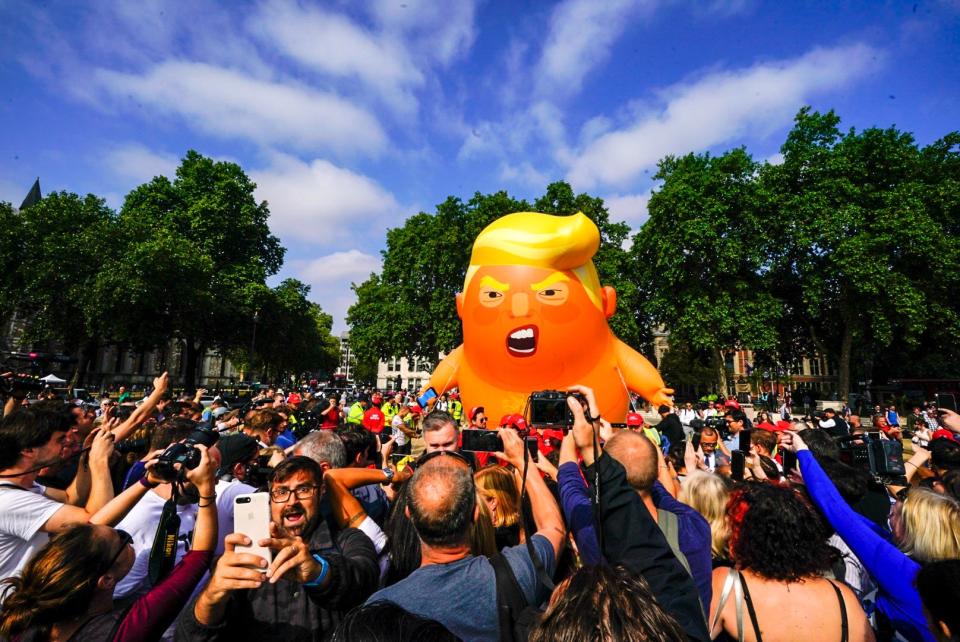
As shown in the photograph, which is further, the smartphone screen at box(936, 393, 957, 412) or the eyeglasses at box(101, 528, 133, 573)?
the smartphone screen at box(936, 393, 957, 412)

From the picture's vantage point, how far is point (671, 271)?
23.3 meters

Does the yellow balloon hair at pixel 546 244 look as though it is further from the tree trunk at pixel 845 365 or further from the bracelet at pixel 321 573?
the tree trunk at pixel 845 365

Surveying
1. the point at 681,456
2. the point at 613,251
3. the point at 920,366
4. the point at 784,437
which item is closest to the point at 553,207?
the point at 613,251

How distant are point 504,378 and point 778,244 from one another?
1992 cm

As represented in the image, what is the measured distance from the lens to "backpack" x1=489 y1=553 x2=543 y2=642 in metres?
Result: 1.56

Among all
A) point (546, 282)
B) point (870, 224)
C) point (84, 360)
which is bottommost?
point (84, 360)

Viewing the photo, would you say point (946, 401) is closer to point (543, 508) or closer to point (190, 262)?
point (543, 508)

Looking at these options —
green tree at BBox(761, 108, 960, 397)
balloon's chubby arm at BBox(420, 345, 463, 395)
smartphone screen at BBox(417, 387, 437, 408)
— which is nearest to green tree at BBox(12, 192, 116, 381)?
smartphone screen at BBox(417, 387, 437, 408)

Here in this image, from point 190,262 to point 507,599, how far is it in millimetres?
26018

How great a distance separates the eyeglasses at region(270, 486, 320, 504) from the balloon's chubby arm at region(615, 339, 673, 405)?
791 cm

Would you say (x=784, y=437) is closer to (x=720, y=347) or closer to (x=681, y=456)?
(x=681, y=456)

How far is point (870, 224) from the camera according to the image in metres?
20.7

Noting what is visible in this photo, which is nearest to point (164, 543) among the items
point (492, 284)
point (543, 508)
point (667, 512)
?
point (543, 508)

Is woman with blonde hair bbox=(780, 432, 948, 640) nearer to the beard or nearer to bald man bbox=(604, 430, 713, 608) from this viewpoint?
bald man bbox=(604, 430, 713, 608)
